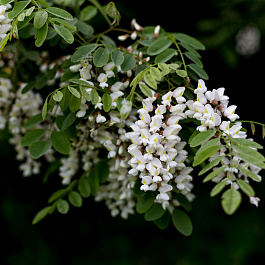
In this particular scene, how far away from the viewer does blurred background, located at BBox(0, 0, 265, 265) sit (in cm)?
205

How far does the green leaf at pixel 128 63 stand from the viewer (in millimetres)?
954

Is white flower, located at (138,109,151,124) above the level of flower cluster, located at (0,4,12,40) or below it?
below

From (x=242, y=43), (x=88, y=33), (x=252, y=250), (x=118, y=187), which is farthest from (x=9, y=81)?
(x=252, y=250)

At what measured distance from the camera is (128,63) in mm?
966

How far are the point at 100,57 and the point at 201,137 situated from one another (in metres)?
0.34

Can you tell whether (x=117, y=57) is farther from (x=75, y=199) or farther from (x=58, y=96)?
(x=75, y=199)

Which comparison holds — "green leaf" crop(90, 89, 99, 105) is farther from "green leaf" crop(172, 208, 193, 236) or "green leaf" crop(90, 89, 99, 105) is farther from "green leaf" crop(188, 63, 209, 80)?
"green leaf" crop(172, 208, 193, 236)

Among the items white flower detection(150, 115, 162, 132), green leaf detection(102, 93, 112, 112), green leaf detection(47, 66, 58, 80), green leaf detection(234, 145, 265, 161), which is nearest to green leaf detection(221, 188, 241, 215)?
green leaf detection(234, 145, 265, 161)

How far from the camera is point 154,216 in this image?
3.45 feet

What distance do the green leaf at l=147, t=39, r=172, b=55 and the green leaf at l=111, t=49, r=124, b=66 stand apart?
10 cm

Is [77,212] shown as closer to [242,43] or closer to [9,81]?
[9,81]

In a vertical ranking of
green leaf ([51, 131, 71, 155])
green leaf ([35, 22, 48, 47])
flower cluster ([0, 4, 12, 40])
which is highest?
flower cluster ([0, 4, 12, 40])

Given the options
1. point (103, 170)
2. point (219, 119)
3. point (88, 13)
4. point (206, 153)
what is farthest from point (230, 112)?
point (88, 13)

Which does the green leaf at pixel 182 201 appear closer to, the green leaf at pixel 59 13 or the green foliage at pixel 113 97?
the green foliage at pixel 113 97
